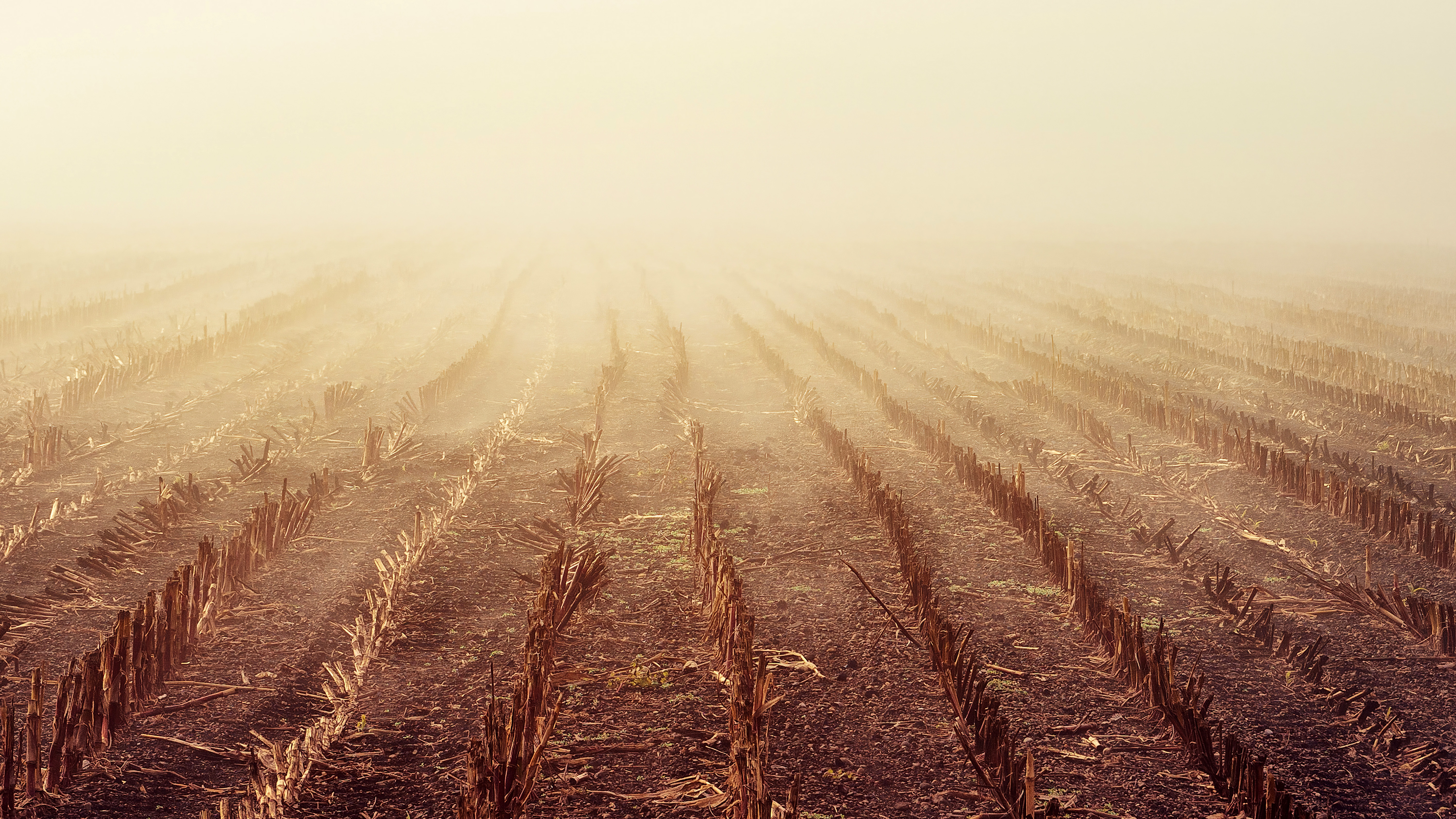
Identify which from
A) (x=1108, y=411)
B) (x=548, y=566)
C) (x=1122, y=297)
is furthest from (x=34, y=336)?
(x=1122, y=297)

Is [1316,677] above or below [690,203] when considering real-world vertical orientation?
below

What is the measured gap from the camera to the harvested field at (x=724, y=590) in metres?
3.73

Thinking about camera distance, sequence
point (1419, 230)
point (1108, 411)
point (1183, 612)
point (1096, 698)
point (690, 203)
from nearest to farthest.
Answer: point (1096, 698)
point (1183, 612)
point (1108, 411)
point (1419, 230)
point (690, 203)

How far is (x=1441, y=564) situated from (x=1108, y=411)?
16.7 ft

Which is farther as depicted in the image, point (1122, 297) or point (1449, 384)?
point (1122, 297)

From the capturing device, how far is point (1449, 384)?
11.7 meters

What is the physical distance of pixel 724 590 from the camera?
197 inches

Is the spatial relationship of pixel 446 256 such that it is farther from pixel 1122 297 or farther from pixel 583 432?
pixel 583 432

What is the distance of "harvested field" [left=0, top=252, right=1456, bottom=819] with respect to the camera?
3734mm

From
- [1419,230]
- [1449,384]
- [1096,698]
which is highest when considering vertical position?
[1419,230]

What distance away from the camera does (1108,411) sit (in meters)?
10.9

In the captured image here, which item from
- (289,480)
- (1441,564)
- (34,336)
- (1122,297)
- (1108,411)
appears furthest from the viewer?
(1122,297)

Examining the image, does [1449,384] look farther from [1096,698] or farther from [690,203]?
[690,203]

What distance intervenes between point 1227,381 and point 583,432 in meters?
8.68
